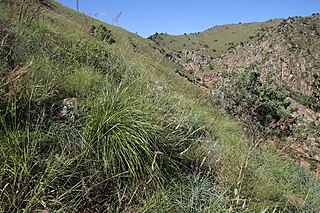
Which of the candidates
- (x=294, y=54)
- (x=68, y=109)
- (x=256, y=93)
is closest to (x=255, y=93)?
(x=256, y=93)

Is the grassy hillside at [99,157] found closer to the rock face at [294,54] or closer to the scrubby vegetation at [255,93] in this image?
the scrubby vegetation at [255,93]

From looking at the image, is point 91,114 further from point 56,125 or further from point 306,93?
point 306,93

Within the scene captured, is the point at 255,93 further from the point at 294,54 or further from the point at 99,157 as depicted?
the point at 294,54

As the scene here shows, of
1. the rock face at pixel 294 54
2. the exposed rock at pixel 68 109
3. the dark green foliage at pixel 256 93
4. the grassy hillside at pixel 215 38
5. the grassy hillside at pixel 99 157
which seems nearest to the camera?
the grassy hillside at pixel 99 157

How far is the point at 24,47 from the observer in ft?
12.0

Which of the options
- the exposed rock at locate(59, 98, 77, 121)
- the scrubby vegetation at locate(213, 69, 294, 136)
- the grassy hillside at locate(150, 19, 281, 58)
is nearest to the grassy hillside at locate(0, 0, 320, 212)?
the exposed rock at locate(59, 98, 77, 121)

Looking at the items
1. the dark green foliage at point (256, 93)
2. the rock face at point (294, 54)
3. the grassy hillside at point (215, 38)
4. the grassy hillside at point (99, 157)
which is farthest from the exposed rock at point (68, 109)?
the grassy hillside at point (215, 38)

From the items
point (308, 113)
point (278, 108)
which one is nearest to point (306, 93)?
point (308, 113)

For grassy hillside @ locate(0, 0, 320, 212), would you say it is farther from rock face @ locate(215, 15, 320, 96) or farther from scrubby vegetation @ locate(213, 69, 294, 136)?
rock face @ locate(215, 15, 320, 96)

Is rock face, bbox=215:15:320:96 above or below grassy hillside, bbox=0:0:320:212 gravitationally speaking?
above

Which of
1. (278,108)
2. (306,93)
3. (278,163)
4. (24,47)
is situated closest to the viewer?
(24,47)

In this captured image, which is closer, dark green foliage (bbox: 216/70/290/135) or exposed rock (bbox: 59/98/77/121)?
exposed rock (bbox: 59/98/77/121)

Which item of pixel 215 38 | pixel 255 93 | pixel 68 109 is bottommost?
pixel 68 109

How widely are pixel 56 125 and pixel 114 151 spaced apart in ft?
1.97
